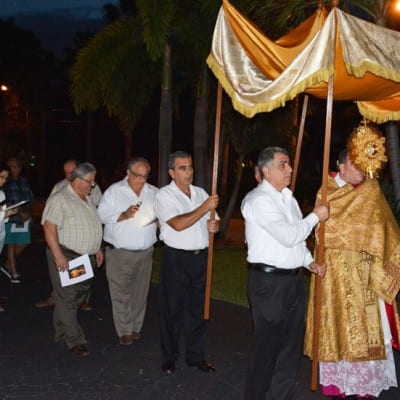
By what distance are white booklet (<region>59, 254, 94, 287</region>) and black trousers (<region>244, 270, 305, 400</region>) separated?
88.6 inches

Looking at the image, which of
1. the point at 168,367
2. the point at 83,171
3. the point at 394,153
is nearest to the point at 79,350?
the point at 168,367

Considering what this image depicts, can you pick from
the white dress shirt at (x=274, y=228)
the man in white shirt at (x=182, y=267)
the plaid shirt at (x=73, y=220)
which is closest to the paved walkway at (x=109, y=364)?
the man in white shirt at (x=182, y=267)

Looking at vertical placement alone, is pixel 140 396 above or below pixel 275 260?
below

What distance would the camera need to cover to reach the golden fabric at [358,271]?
18.2 feet

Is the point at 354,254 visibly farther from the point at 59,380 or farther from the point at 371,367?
the point at 59,380

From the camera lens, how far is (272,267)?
5105 millimetres

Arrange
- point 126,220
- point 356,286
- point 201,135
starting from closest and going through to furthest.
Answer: point 356,286
point 126,220
point 201,135

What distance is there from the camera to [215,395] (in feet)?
19.3

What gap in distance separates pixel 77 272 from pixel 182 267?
1.20m

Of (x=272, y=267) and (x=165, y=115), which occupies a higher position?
(x=165, y=115)

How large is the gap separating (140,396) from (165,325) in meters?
0.83

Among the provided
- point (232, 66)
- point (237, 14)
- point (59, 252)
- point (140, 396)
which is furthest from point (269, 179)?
point (59, 252)

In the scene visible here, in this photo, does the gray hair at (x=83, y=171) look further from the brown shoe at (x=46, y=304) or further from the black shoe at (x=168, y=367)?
the brown shoe at (x=46, y=304)

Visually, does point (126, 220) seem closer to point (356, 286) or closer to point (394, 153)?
point (356, 286)
